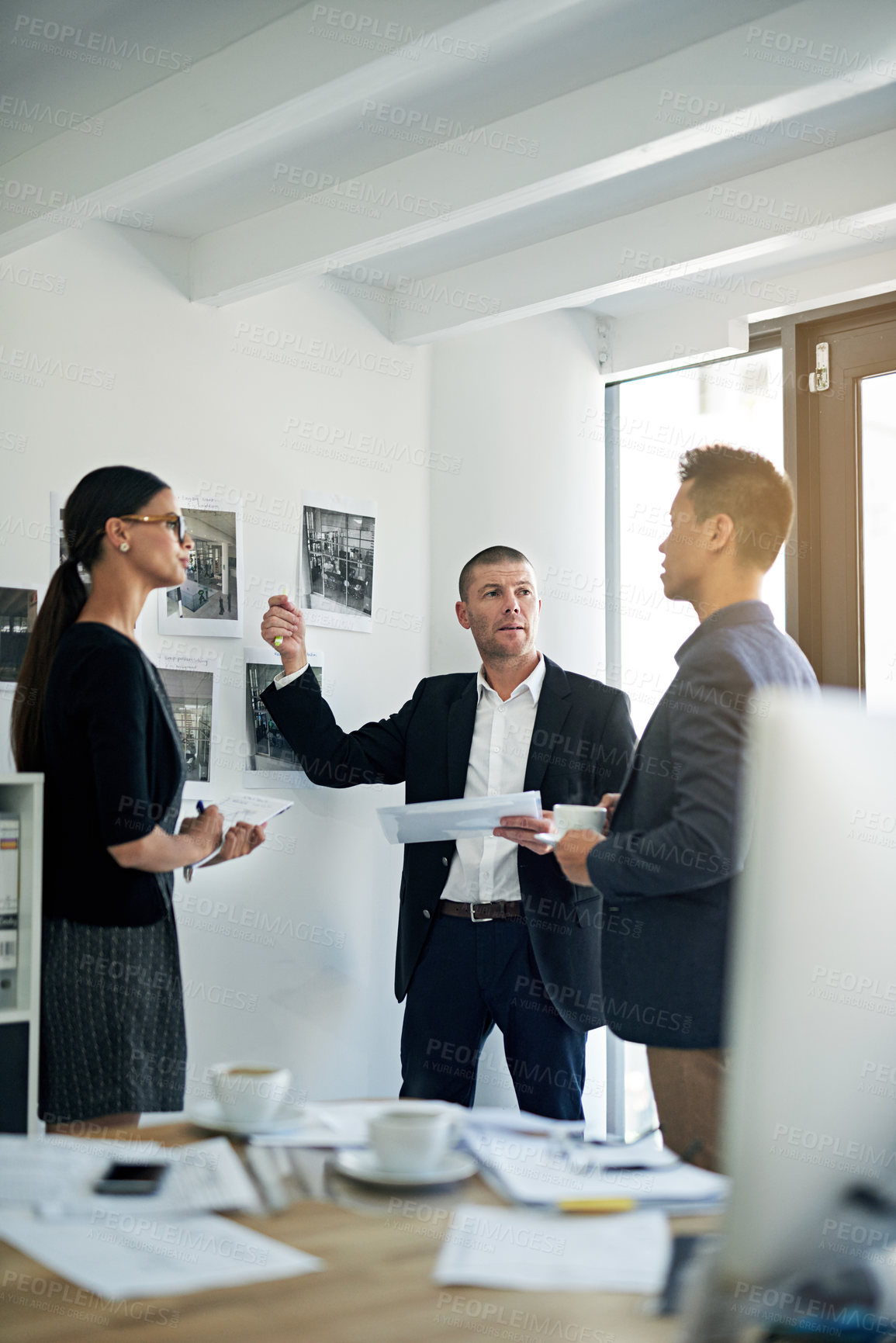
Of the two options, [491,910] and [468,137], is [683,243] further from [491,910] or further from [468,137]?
[491,910]

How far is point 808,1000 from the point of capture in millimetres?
889

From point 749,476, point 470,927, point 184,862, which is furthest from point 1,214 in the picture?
point 470,927

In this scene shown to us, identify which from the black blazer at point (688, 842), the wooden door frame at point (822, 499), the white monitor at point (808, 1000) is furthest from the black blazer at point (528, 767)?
the white monitor at point (808, 1000)

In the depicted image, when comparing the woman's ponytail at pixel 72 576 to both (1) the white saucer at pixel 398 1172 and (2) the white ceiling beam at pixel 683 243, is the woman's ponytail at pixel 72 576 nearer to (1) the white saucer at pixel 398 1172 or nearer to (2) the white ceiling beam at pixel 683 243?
(1) the white saucer at pixel 398 1172

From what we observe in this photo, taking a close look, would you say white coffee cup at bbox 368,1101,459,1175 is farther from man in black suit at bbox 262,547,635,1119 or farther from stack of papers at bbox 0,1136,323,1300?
man in black suit at bbox 262,547,635,1119

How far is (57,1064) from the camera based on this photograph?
2.27m

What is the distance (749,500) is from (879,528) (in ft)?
4.25

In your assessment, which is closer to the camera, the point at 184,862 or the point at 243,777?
the point at 184,862

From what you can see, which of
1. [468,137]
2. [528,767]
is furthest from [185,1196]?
[468,137]

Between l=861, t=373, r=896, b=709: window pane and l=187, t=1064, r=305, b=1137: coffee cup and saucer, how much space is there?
7.88 ft

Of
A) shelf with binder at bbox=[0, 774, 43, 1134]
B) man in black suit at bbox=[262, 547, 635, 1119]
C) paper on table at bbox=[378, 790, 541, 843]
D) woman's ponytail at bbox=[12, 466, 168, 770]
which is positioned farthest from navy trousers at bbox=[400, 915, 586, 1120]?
woman's ponytail at bbox=[12, 466, 168, 770]

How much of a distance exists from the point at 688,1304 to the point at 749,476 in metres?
1.64

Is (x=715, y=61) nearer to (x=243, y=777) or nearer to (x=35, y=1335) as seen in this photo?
(x=243, y=777)

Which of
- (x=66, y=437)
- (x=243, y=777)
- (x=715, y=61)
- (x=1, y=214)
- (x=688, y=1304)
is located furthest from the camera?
(x=243, y=777)
